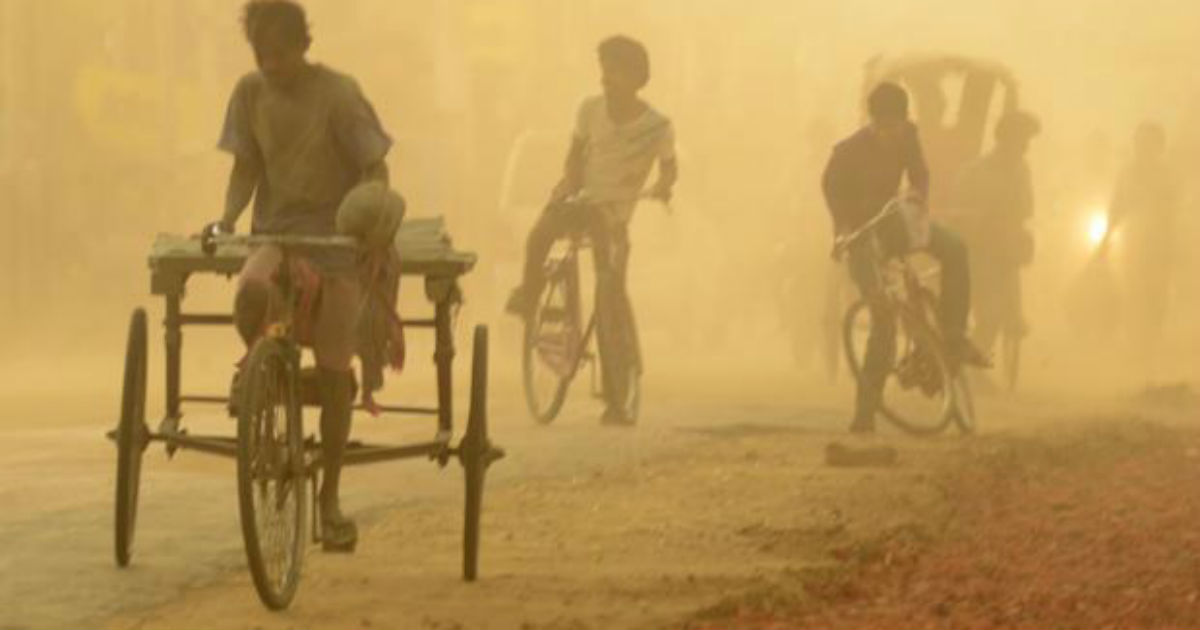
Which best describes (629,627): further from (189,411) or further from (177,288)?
(189,411)

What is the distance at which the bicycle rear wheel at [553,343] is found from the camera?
14.0 metres

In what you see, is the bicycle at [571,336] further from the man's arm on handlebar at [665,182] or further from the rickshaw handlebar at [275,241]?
the rickshaw handlebar at [275,241]

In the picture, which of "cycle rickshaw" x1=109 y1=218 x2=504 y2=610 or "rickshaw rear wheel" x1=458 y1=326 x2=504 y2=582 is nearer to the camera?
"cycle rickshaw" x1=109 y1=218 x2=504 y2=610

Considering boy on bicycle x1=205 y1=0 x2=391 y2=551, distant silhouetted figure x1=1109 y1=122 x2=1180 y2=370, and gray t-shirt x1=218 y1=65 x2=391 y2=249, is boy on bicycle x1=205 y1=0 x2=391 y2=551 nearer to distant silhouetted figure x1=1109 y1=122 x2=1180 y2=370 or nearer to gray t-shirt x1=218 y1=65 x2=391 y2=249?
gray t-shirt x1=218 y1=65 x2=391 y2=249

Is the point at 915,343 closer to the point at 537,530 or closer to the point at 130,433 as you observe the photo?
the point at 537,530

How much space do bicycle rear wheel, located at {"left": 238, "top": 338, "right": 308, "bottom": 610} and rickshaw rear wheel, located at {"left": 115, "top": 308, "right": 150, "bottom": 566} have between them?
0.56m

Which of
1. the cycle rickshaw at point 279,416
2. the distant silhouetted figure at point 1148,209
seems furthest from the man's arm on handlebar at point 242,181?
the distant silhouetted figure at point 1148,209

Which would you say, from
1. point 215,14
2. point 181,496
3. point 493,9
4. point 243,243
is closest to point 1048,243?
point 493,9

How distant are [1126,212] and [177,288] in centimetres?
1550

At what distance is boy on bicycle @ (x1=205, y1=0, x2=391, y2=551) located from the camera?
7320mm

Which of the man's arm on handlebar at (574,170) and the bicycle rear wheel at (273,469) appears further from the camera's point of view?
the man's arm on handlebar at (574,170)

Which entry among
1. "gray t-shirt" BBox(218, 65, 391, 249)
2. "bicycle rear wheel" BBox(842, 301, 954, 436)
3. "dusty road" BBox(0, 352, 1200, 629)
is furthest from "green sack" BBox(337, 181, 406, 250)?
"bicycle rear wheel" BBox(842, 301, 954, 436)

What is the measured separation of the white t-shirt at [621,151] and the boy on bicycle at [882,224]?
3.12ft

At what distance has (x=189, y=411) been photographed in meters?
15.4
